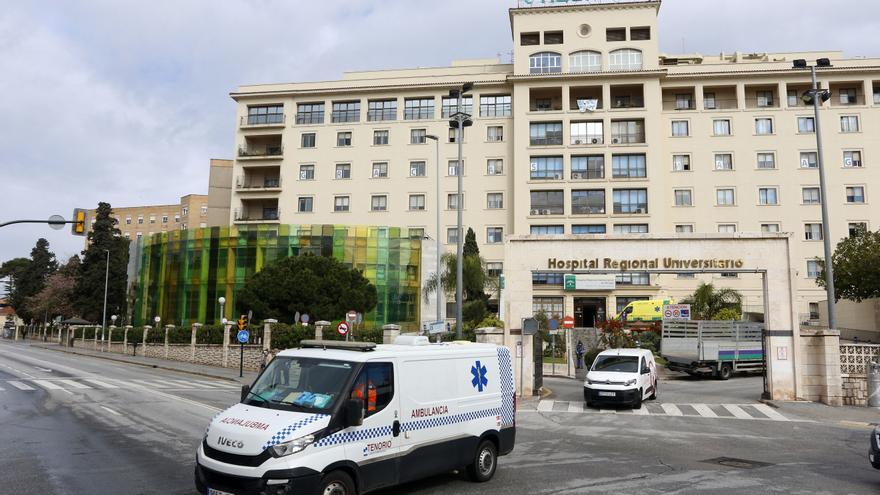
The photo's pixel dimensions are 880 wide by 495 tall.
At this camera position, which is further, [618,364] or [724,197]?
[724,197]

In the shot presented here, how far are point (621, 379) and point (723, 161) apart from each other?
43469mm

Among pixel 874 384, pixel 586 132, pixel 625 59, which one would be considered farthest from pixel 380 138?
pixel 874 384

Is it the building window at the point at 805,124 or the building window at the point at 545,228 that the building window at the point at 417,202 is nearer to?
the building window at the point at 545,228

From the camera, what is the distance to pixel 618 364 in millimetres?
19312

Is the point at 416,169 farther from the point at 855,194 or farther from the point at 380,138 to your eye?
the point at 855,194

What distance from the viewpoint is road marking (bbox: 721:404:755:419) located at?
665 inches

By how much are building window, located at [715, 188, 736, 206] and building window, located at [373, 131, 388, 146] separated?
102 feet

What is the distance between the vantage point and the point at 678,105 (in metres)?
57.0

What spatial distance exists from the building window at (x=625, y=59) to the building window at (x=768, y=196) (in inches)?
608

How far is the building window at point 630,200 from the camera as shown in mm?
53000

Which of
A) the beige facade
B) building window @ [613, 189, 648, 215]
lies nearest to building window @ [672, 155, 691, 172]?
the beige facade

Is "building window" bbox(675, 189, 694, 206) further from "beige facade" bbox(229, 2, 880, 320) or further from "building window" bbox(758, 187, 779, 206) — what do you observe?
"building window" bbox(758, 187, 779, 206)

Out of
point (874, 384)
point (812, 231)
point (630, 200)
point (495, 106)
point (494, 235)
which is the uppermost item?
point (495, 106)

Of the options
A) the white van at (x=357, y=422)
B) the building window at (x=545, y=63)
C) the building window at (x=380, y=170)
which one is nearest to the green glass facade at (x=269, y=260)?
the building window at (x=380, y=170)
